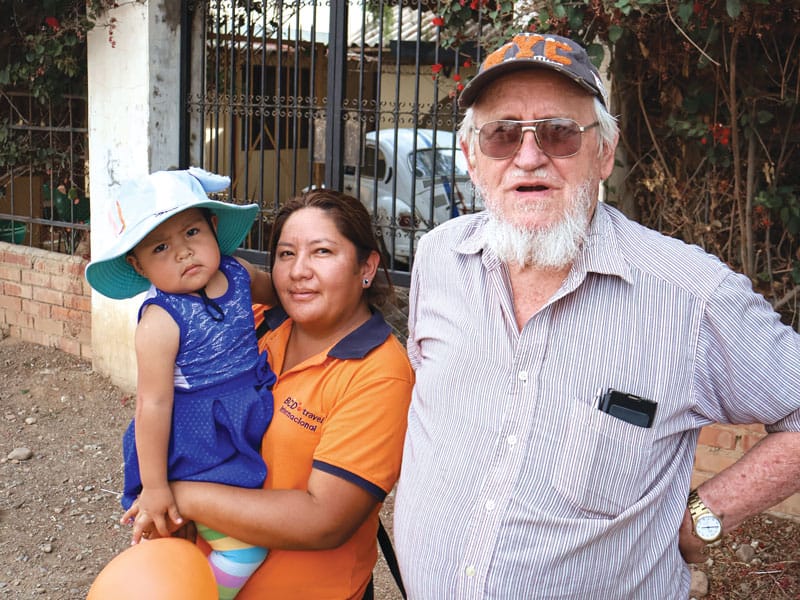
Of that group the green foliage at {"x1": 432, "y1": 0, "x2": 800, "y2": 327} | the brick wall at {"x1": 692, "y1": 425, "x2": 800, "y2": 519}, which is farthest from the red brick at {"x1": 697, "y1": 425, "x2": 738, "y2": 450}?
the green foliage at {"x1": 432, "y1": 0, "x2": 800, "y2": 327}

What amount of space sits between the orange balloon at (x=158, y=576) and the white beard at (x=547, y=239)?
38.9 inches

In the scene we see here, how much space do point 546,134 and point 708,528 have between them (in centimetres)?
93

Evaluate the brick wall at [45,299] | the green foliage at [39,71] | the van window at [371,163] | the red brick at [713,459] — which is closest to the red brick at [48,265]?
the brick wall at [45,299]

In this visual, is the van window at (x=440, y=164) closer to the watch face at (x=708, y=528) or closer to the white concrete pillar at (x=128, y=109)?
the white concrete pillar at (x=128, y=109)

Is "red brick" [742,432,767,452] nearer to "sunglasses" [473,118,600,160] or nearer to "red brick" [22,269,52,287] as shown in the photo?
"sunglasses" [473,118,600,160]

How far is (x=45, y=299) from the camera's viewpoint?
646 cm

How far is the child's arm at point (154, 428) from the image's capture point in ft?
6.72

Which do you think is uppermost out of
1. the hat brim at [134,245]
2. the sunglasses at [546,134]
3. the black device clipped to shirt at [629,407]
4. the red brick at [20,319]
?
the sunglasses at [546,134]

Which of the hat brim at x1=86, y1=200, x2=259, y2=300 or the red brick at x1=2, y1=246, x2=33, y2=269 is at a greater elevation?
the hat brim at x1=86, y1=200, x2=259, y2=300

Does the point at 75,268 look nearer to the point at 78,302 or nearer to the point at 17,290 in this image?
the point at 78,302

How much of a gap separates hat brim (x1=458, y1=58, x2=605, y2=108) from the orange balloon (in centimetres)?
122

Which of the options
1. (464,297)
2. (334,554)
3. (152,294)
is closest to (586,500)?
(464,297)

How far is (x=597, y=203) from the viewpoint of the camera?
6.61 ft

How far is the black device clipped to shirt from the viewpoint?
173 cm
